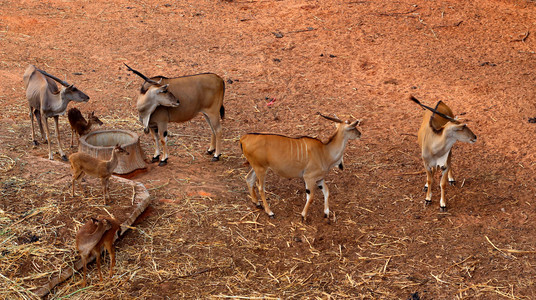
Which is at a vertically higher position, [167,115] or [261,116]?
[167,115]

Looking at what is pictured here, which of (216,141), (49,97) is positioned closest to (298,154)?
(216,141)

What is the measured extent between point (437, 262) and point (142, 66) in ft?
28.0

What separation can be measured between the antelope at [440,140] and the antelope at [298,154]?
3.56 ft

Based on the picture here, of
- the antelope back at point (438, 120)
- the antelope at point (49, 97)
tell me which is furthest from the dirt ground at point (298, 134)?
the antelope back at point (438, 120)

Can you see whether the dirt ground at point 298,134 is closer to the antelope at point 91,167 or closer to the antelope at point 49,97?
the antelope at point 91,167

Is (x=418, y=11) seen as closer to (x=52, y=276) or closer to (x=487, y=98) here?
(x=487, y=98)

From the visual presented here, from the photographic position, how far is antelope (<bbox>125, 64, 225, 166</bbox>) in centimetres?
862

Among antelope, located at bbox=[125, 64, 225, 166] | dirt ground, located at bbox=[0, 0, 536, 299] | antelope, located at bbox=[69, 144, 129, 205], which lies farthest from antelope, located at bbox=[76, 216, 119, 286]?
antelope, located at bbox=[125, 64, 225, 166]

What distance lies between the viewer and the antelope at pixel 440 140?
7449 mm

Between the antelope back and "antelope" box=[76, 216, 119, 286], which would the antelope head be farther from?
the antelope back

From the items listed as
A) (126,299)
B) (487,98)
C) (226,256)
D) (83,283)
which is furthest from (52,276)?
(487,98)

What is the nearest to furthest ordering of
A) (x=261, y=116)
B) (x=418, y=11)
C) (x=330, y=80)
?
(x=261, y=116)
(x=330, y=80)
(x=418, y=11)

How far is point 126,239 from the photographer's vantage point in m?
6.78

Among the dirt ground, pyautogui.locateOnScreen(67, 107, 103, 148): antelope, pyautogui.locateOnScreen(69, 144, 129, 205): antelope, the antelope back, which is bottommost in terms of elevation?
the dirt ground
